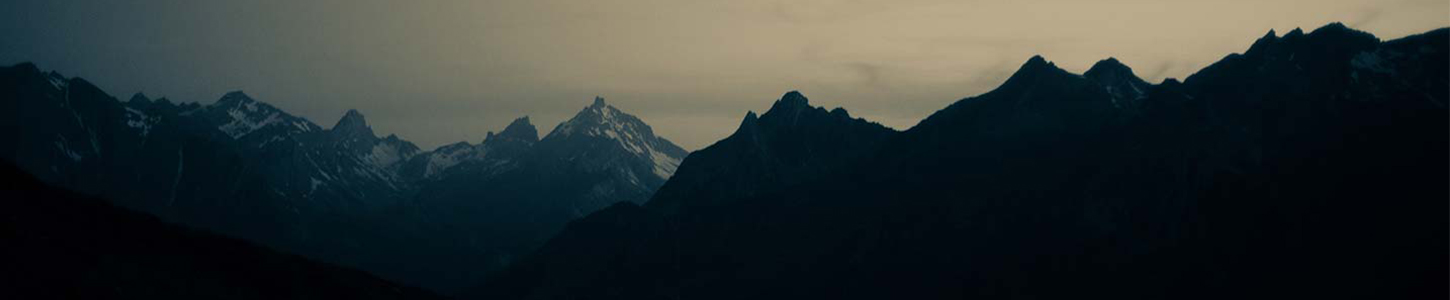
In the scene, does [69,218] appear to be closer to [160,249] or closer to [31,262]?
[160,249]

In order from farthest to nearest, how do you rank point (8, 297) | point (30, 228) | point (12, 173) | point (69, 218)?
1. point (12, 173)
2. point (69, 218)
3. point (30, 228)
4. point (8, 297)

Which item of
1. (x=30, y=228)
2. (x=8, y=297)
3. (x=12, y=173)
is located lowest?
(x=8, y=297)

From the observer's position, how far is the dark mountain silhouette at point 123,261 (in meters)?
148

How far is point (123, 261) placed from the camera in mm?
160125

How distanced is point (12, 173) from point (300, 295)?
49.7 metres

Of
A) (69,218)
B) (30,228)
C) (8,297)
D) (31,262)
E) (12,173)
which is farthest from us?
(12,173)

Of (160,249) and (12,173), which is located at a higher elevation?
(12,173)

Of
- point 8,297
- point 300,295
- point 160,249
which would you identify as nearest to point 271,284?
point 300,295

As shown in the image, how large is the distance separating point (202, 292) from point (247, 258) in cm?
2694

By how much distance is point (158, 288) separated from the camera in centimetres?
15525

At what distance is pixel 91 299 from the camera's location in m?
143

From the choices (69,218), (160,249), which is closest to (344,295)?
(160,249)

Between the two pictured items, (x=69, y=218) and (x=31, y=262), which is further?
(x=69, y=218)

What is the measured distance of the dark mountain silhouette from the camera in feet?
485
